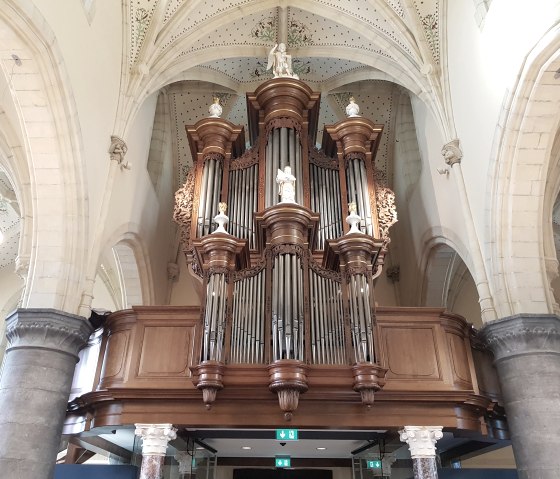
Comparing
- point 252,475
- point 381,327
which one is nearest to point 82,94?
point 381,327

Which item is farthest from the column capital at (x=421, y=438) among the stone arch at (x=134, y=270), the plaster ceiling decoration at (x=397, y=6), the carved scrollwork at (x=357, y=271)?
the plaster ceiling decoration at (x=397, y=6)

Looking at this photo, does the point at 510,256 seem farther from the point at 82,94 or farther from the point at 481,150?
the point at 82,94

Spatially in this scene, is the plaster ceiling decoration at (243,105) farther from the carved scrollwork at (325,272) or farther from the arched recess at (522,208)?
the carved scrollwork at (325,272)

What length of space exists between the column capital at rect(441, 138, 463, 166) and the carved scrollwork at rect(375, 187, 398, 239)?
1.10 metres

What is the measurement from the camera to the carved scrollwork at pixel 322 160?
9922mm

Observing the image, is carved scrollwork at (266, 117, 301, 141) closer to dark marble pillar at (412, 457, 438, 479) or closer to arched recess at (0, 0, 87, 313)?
arched recess at (0, 0, 87, 313)

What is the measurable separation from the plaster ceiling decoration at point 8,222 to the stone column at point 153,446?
264 inches

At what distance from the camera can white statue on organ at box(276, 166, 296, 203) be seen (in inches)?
326

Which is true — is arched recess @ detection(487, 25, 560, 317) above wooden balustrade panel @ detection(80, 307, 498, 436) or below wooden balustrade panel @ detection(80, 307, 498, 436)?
above

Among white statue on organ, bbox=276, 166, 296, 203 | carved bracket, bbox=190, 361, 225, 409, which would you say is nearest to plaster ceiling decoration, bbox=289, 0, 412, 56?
white statue on organ, bbox=276, 166, 296, 203

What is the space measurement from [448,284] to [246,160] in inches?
207

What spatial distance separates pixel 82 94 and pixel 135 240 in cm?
329

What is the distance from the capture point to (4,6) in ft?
21.0

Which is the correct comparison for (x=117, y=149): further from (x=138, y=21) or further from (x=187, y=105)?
(x=187, y=105)
